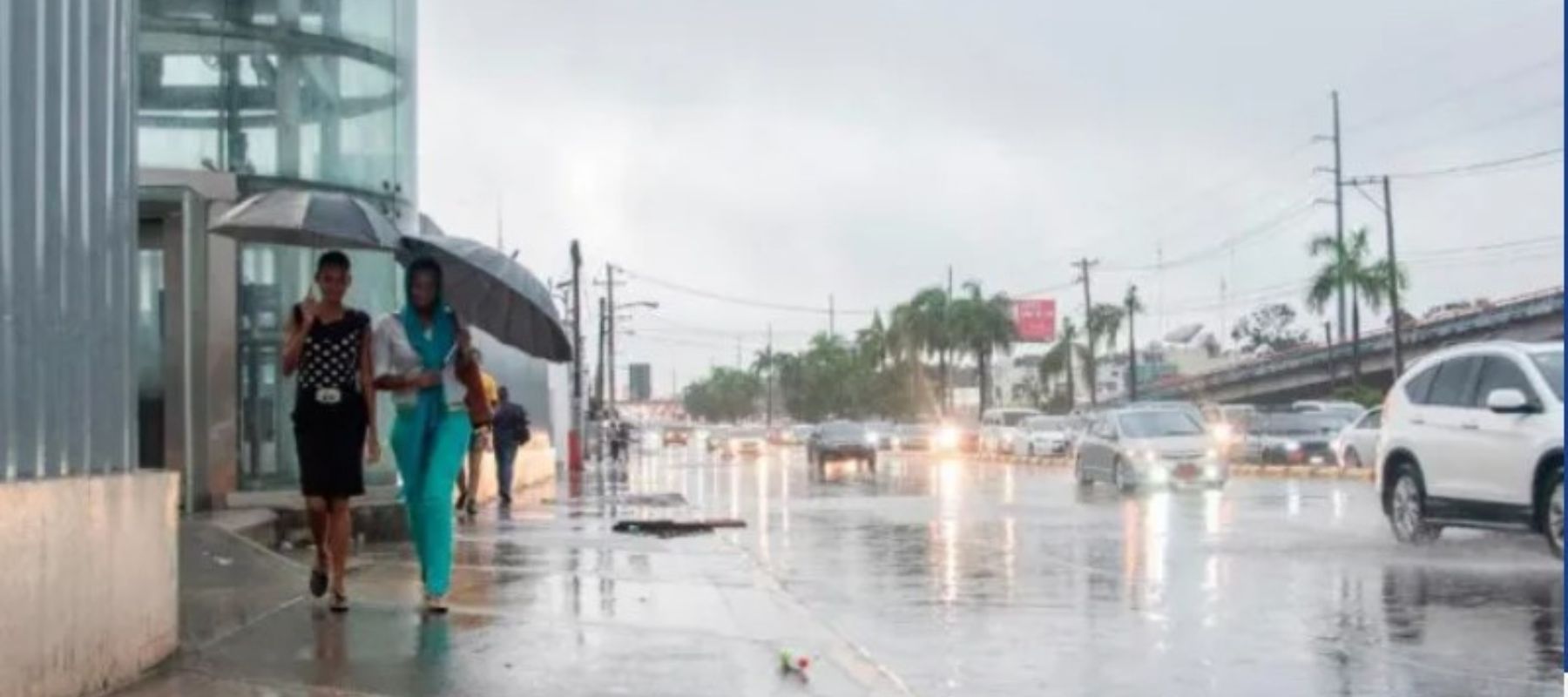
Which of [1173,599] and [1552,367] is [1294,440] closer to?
[1552,367]

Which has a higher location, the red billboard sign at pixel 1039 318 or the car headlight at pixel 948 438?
the red billboard sign at pixel 1039 318

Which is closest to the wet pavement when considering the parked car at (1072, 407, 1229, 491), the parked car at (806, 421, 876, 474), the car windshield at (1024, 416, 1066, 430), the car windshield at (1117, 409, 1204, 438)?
the parked car at (1072, 407, 1229, 491)

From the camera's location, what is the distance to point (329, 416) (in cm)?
827

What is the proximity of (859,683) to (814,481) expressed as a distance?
86.6 ft

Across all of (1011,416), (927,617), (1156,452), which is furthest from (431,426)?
(1011,416)

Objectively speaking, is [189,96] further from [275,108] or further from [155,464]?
[155,464]

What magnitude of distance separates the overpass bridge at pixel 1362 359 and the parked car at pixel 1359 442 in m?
22.8

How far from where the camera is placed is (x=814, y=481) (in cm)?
3338

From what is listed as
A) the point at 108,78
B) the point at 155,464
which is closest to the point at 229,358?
the point at 155,464

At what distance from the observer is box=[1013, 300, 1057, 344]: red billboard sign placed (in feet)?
366

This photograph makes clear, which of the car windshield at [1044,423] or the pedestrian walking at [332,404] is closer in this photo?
the pedestrian walking at [332,404]

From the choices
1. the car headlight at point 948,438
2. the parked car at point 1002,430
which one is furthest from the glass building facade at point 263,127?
the car headlight at point 948,438

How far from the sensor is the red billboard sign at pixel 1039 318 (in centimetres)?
11156

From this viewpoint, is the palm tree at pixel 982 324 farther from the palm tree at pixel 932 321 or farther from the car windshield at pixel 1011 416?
the car windshield at pixel 1011 416
